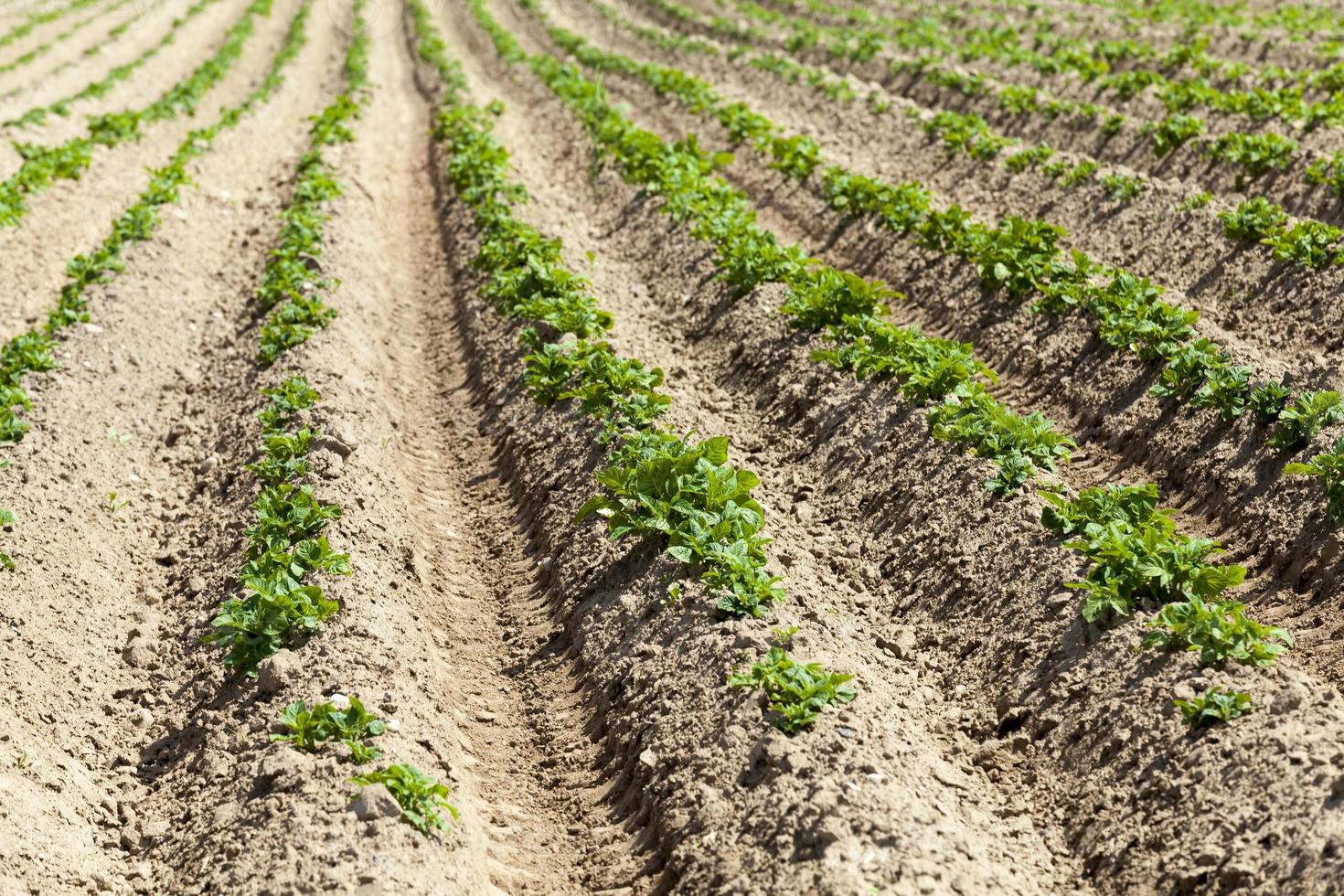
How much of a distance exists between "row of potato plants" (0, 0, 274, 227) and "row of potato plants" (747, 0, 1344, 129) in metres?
14.8

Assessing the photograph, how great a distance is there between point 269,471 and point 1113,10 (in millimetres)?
27894

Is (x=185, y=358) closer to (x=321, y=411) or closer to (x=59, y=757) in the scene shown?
(x=321, y=411)

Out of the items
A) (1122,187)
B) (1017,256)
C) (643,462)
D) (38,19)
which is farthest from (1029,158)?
(38,19)

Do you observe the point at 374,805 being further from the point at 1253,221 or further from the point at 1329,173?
the point at 1329,173

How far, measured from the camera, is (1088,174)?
47.5ft

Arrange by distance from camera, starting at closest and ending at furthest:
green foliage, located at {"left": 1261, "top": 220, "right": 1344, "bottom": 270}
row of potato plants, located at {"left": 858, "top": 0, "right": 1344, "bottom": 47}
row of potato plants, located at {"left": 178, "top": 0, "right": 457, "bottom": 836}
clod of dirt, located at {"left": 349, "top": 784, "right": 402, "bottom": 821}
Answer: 1. clod of dirt, located at {"left": 349, "top": 784, "right": 402, "bottom": 821}
2. row of potato plants, located at {"left": 178, "top": 0, "right": 457, "bottom": 836}
3. green foliage, located at {"left": 1261, "top": 220, "right": 1344, "bottom": 270}
4. row of potato plants, located at {"left": 858, "top": 0, "right": 1344, "bottom": 47}

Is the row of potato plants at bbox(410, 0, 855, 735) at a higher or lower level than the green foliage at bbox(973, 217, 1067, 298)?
lower

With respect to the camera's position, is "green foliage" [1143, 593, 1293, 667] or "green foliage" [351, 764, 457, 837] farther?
"green foliage" [1143, 593, 1293, 667]

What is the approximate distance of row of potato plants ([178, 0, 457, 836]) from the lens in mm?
5949

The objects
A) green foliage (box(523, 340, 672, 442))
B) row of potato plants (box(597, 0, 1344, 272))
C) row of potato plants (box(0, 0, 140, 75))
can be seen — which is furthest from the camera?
row of potato plants (box(0, 0, 140, 75))

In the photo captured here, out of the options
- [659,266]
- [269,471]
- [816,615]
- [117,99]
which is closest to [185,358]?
[269,471]

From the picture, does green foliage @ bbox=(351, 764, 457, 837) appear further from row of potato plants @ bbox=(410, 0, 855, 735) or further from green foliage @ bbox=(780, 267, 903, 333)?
green foliage @ bbox=(780, 267, 903, 333)

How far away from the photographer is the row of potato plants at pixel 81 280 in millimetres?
9555

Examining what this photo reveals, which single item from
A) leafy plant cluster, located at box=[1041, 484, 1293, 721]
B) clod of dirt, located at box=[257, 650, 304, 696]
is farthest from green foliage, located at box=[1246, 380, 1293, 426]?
clod of dirt, located at box=[257, 650, 304, 696]
